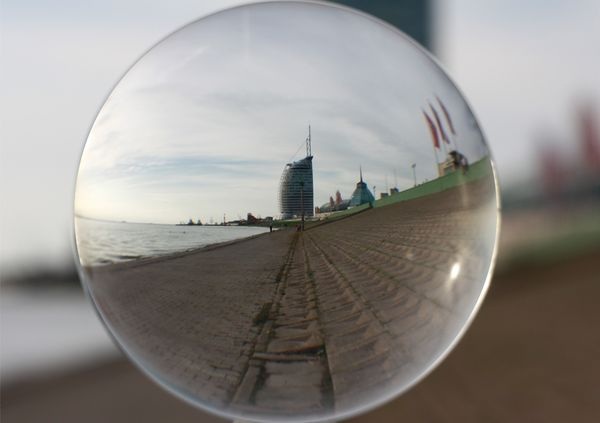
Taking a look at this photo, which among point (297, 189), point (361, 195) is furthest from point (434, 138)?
point (297, 189)

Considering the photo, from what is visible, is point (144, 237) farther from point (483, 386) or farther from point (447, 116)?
point (483, 386)

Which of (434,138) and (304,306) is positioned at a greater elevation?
(434,138)

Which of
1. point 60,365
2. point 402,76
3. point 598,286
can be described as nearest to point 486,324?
point 598,286

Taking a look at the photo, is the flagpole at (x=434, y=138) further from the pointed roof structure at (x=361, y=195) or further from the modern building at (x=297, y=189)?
the modern building at (x=297, y=189)

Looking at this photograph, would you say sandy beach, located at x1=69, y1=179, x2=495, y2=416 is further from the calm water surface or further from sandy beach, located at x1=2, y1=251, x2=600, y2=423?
sandy beach, located at x1=2, y1=251, x2=600, y2=423

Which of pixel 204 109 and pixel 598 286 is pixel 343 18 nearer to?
pixel 204 109
